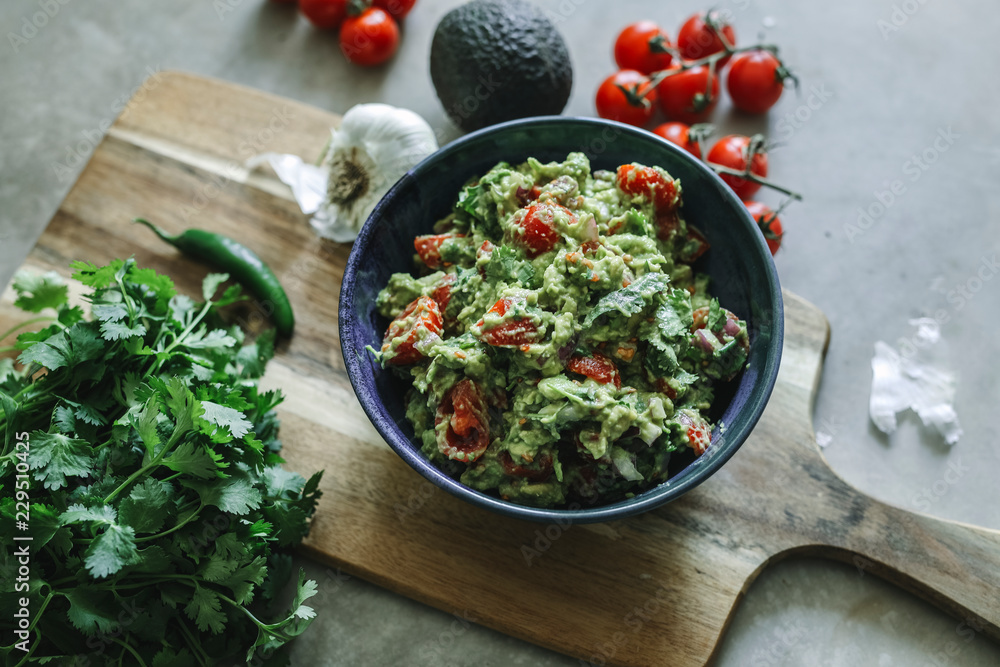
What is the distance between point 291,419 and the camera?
97.3 inches

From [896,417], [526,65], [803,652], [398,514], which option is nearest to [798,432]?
[896,417]

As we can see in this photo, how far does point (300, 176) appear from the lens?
2750mm

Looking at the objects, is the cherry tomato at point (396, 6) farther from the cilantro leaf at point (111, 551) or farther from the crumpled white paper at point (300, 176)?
the cilantro leaf at point (111, 551)

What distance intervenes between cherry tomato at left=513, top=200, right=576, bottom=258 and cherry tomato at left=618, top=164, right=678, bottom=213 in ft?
0.76

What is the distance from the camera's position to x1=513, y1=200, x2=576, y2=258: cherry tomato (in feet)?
6.36

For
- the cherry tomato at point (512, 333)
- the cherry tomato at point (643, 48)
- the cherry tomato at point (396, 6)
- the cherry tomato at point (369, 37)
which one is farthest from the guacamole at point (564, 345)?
the cherry tomato at point (396, 6)

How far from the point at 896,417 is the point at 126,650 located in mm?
2639

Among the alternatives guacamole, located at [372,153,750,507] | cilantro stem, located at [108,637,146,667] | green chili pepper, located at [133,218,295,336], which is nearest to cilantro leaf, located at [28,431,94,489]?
cilantro stem, located at [108,637,146,667]

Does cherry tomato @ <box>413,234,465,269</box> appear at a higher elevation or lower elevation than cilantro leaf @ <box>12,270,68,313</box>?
higher

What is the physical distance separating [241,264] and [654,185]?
1.46 m

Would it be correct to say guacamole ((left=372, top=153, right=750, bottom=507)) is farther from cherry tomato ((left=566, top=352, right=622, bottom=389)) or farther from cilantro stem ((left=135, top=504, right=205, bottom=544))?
cilantro stem ((left=135, top=504, right=205, bottom=544))

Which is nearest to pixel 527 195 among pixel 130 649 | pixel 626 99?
pixel 626 99

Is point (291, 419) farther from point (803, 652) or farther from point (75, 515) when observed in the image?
point (803, 652)

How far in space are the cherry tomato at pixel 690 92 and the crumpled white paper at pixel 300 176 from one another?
1397mm
